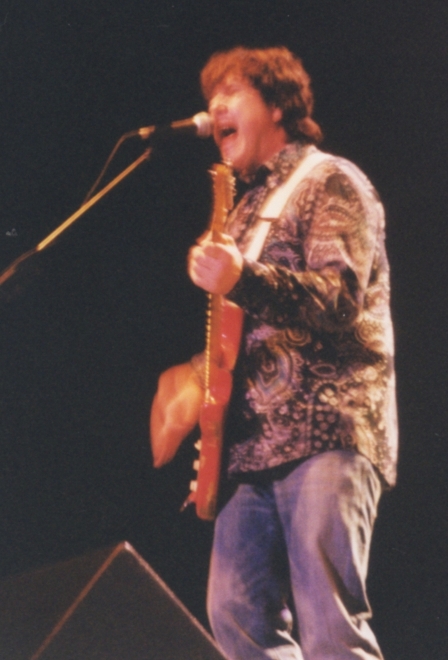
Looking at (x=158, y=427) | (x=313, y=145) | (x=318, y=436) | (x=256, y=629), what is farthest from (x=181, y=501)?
(x=313, y=145)

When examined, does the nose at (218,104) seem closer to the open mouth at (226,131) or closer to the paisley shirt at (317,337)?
the open mouth at (226,131)

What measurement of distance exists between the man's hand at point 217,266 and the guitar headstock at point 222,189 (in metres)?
0.29

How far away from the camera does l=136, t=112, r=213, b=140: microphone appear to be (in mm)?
1521

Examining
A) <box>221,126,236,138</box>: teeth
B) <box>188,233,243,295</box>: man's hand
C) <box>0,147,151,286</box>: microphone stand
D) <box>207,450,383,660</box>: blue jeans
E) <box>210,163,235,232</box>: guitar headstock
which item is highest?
<box>0,147,151,286</box>: microphone stand

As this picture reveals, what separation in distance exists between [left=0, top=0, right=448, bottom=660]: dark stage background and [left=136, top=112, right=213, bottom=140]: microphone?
12.1 inches

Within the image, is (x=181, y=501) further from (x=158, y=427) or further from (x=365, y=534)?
(x=365, y=534)

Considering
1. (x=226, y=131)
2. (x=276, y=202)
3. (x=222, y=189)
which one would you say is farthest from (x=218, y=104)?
(x=276, y=202)

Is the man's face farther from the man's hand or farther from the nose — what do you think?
the man's hand

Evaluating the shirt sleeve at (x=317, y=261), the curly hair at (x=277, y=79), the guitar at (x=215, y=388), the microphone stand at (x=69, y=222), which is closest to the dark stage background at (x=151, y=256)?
the curly hair at (x=277, y=79)

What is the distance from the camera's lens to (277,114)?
73.3 inches

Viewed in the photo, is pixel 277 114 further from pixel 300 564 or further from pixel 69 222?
pixel 300 564

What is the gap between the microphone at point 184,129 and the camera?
59.9 inches

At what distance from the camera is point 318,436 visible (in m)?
1.52

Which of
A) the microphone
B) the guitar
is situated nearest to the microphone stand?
the microphone
